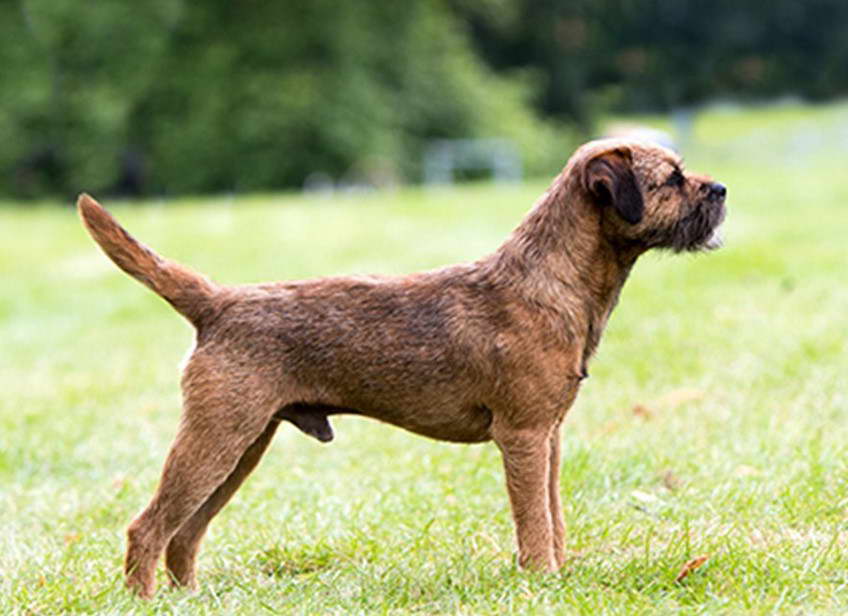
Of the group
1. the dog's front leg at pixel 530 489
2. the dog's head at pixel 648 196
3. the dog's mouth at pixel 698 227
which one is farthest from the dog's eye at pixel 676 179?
the dog's front leg at pixel 530 489

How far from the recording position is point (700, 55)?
5612 centimetres

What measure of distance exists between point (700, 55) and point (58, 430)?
51.8 meters

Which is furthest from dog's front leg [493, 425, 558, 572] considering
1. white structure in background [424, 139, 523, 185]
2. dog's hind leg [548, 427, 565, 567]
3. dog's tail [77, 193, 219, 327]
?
white structure in background [424, 139, 523, 185]

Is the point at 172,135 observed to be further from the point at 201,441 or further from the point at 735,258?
the point at 201,441

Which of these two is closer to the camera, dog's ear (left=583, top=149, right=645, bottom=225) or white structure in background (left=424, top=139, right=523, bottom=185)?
dog's ear (left=583, top=149, right=645, bottom=225)

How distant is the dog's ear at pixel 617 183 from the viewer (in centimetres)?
453

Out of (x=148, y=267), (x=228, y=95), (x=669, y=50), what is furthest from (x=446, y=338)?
(x=669, y=50)

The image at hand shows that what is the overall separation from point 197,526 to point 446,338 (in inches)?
48.5

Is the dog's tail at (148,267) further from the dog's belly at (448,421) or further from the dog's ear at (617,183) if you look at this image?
the dog's ear at (617,183)

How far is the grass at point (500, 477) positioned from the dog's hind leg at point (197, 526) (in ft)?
0.41

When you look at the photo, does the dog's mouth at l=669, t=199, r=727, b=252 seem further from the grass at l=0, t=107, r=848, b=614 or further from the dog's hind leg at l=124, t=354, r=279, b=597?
the dog's hind leg at l=124, t=354, r=279, b=597

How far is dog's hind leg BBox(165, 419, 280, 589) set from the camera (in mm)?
4840

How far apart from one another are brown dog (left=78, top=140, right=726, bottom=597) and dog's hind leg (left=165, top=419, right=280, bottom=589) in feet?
0.15

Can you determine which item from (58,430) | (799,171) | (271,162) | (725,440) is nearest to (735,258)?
(725,440)
